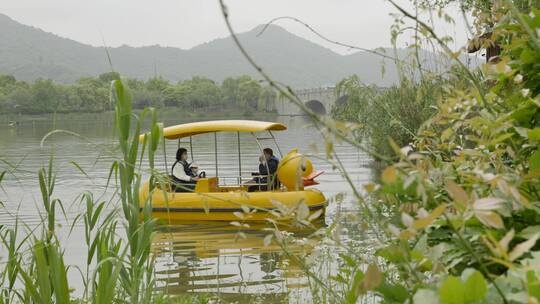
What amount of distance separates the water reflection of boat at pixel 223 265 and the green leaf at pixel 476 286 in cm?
525

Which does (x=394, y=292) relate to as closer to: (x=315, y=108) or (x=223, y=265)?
(x=315, y=108)

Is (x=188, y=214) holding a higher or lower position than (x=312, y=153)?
lower

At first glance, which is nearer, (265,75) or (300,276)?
(265,75)

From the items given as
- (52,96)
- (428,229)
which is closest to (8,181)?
(428,229)

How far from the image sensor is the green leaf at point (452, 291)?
1.26 metres

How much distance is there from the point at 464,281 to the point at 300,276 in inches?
287

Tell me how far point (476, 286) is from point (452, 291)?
1.7 inches

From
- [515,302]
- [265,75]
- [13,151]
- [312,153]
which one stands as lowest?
[13,151]

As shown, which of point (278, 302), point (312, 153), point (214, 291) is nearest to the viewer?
point (312, 153)

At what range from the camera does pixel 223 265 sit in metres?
9.97

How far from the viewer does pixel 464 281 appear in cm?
131

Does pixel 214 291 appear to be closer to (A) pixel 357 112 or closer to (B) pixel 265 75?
(B) pixel 265 75

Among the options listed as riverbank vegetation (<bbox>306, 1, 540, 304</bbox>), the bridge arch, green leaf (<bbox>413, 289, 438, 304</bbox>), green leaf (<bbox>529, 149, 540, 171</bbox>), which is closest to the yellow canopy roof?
the bridge arch

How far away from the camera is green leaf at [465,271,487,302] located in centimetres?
126
